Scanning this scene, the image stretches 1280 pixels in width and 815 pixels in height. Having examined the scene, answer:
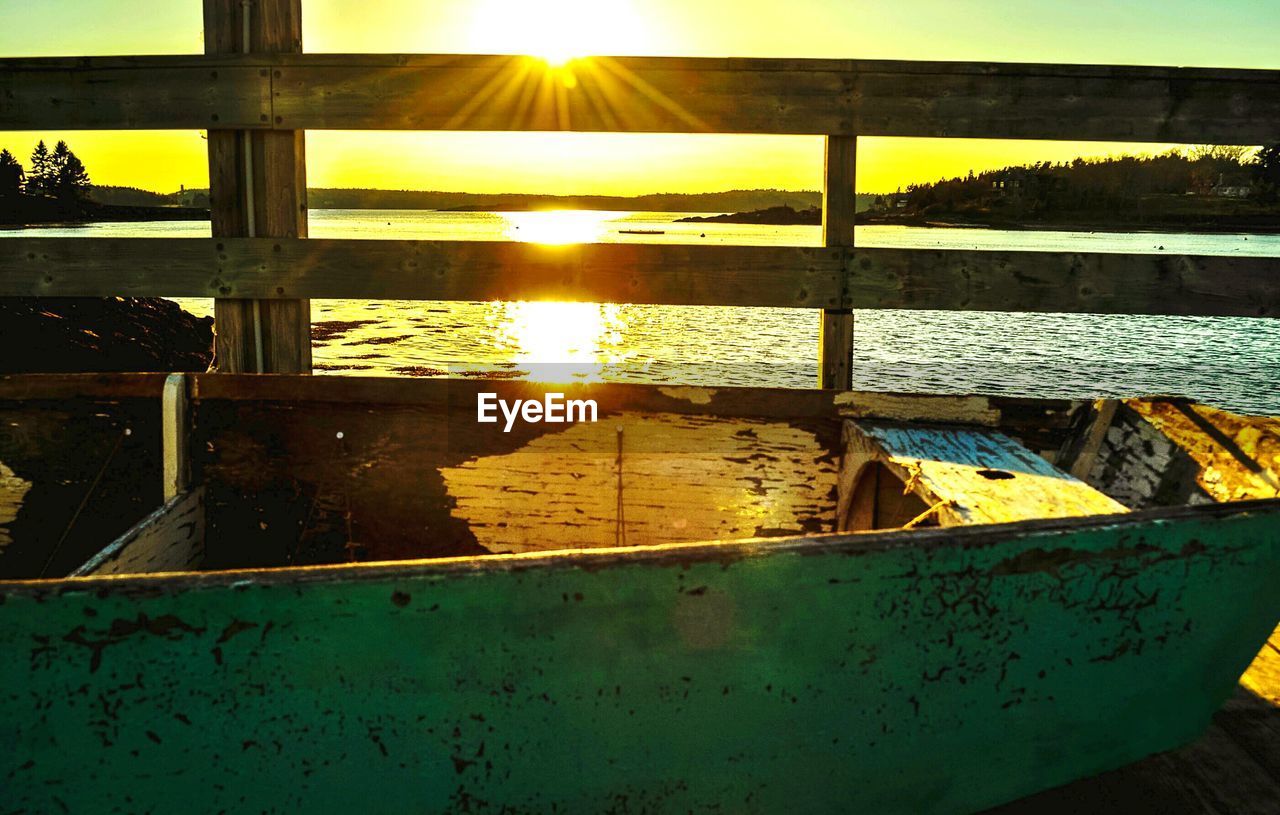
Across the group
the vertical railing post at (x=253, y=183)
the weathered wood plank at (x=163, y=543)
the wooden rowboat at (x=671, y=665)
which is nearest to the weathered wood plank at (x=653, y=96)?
the vertical railing post at (x=253, y=183)

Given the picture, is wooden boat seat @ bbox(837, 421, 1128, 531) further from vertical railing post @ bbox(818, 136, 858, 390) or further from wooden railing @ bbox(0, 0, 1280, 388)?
wooden railing @ bbox(0, 0, 1280, 388)

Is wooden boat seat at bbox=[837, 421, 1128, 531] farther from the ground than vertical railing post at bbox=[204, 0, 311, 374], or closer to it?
closer to it

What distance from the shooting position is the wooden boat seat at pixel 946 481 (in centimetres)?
227

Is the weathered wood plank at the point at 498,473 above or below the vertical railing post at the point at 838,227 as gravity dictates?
below

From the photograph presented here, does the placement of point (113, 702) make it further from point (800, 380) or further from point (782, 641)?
point (800, 380)

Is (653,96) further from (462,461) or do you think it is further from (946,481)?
(946,481)

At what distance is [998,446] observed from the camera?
9.49 feet

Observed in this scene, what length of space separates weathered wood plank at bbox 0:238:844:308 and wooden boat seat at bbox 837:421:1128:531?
0.72m

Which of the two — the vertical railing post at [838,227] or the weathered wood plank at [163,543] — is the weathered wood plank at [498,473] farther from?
the vertical railing post at [838,227]

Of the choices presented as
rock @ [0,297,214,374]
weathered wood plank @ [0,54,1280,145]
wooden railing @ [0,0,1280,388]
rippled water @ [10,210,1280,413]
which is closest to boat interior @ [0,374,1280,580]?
wooden railing @ [0,0,1280,388]

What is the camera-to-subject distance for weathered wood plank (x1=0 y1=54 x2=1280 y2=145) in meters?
3.34

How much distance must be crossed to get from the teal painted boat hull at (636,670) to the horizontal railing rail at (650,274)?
67.7 inches


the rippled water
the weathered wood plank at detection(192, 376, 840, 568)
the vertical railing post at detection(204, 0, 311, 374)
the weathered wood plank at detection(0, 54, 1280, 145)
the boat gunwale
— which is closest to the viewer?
the boat gunwale

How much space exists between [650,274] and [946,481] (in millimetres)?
1477
